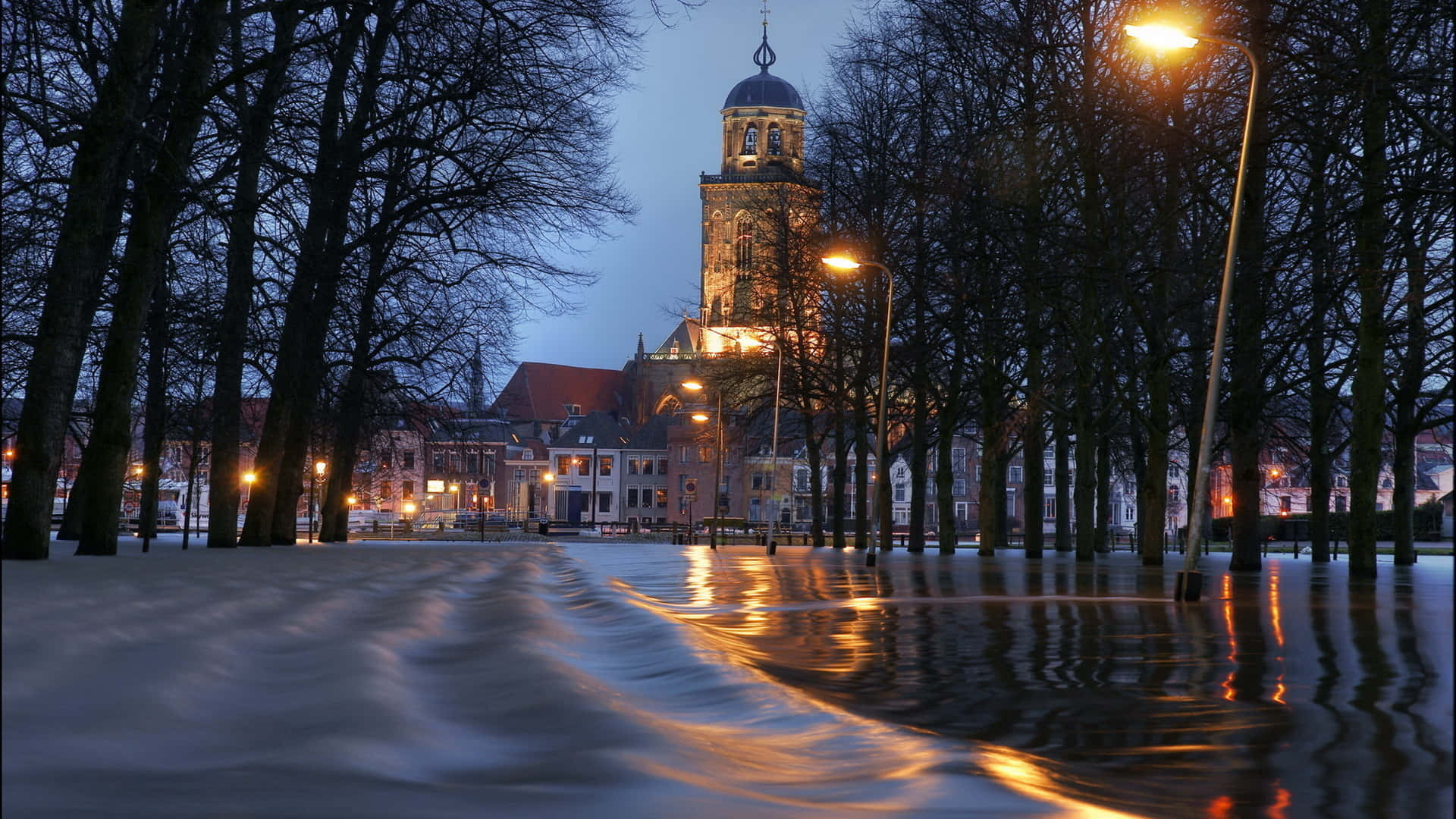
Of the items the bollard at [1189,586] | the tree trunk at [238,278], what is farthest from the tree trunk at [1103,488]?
the bollard at [1189,586]

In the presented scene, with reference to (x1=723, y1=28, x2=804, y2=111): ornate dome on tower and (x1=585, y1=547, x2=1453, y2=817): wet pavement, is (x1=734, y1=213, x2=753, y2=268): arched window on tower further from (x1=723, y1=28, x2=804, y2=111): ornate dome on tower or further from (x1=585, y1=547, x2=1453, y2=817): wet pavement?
(x1=723, y1=28, x2=804, y2=111): ornate dome on tower

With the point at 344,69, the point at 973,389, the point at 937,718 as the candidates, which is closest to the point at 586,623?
the point at 937,718

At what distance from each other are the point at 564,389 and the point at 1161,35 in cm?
14600

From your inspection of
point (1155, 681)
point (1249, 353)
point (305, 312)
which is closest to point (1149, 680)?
point (1155, 681)

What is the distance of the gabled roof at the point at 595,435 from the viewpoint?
133m

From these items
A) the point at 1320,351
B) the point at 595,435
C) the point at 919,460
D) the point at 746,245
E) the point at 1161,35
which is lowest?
the point at 919,460

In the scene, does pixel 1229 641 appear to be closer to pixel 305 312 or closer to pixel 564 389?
pixel 305 312

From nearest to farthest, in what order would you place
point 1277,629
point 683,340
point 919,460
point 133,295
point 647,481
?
point 1277,629 → point 133,295 → point 919,460 → point 647,481 → point 683,340

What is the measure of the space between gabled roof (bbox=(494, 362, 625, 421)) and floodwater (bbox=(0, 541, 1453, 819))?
14652 centimetres

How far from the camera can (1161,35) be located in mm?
15945

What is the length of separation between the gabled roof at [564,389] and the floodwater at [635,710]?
481 feet

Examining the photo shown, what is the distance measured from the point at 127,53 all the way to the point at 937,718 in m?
12.3

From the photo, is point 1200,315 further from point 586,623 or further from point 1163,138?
point 586,623

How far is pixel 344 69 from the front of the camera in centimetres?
2069
